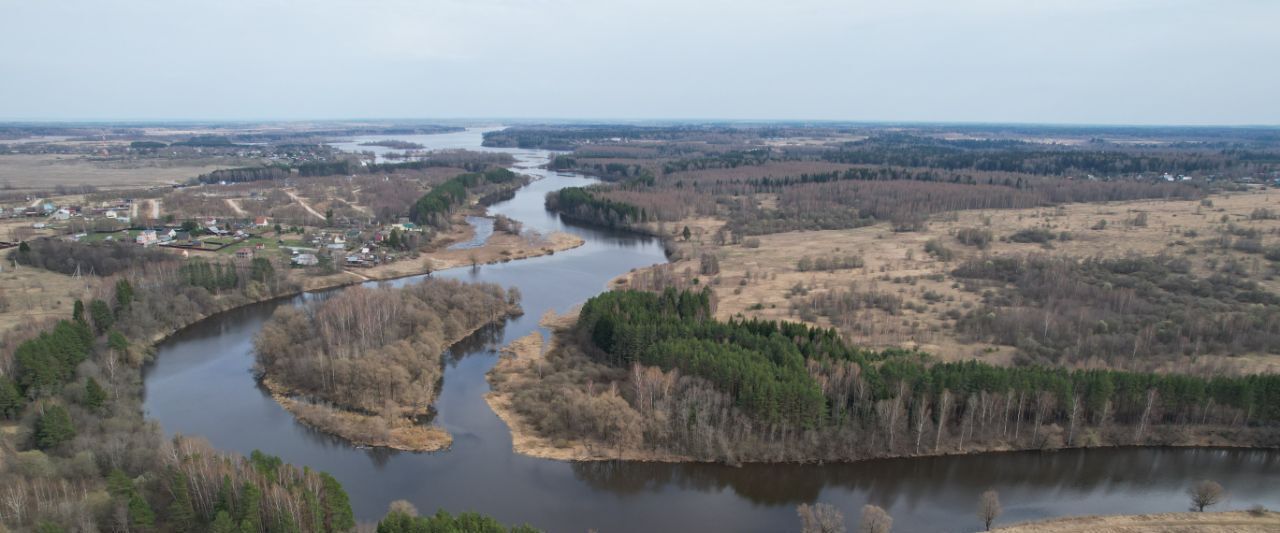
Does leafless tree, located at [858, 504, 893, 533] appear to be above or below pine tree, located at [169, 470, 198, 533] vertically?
below

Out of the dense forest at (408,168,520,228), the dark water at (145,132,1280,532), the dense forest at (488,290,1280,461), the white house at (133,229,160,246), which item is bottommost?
the dark water at (145,132,1280,532)

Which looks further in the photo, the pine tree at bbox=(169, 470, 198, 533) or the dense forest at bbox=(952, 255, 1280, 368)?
the dense forest at bbox=(952, 255, 1280, 368)

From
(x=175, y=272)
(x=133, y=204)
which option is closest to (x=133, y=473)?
(x=175, y=272)

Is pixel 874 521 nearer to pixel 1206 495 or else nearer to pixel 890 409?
pixel 890 409

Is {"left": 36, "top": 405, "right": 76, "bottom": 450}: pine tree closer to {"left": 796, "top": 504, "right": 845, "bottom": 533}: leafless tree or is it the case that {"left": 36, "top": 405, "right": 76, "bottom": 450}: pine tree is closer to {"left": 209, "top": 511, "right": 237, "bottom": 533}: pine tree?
{"left": 209, "top": 511, "right": 237, "bottom": 533}: pine tree

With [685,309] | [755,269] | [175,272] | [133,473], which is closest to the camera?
[133,473]

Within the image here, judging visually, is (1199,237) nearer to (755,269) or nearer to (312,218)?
(755,269)

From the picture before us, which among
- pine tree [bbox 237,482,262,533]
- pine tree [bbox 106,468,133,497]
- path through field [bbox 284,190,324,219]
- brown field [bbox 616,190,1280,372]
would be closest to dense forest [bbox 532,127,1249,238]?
brown field [bbox 616,190,1280,372]
